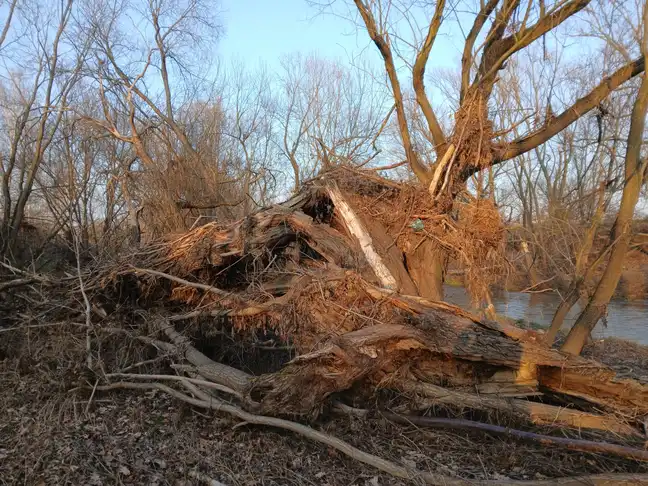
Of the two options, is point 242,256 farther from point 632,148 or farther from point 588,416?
point 632,148

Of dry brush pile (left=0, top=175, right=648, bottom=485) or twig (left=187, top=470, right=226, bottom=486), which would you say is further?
dry brush pile (left=0, top=175, right=648, bottom=485)

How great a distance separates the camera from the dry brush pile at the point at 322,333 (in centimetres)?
450

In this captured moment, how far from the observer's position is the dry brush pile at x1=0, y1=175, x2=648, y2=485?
450cm

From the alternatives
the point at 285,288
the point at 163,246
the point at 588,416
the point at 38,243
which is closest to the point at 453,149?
the point at 285,288

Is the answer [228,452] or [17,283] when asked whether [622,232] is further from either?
[17,283]

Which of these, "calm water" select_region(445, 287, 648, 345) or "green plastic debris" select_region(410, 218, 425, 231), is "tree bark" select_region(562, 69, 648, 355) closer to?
"green plastic debris" select_region(410, 218, 425, 231)

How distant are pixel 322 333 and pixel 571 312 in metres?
13.6

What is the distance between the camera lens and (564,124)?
718 cm

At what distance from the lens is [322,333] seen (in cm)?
516

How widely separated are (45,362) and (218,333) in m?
2.20

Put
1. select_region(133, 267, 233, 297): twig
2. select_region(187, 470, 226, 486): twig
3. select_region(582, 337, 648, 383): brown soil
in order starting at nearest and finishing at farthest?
1. select_region(187, 470, 226, 486): twig
2. select_region(133, 267, 233, 297): twig
3. select_region(582, 337, 648, 383): brown soil

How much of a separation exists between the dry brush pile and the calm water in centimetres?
529

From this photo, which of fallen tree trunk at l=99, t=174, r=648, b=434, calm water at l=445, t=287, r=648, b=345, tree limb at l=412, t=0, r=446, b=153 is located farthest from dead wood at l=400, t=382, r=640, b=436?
calm water at l=445, t=287, r=648, b=345


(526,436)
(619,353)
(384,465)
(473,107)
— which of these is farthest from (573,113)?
(384,465)
